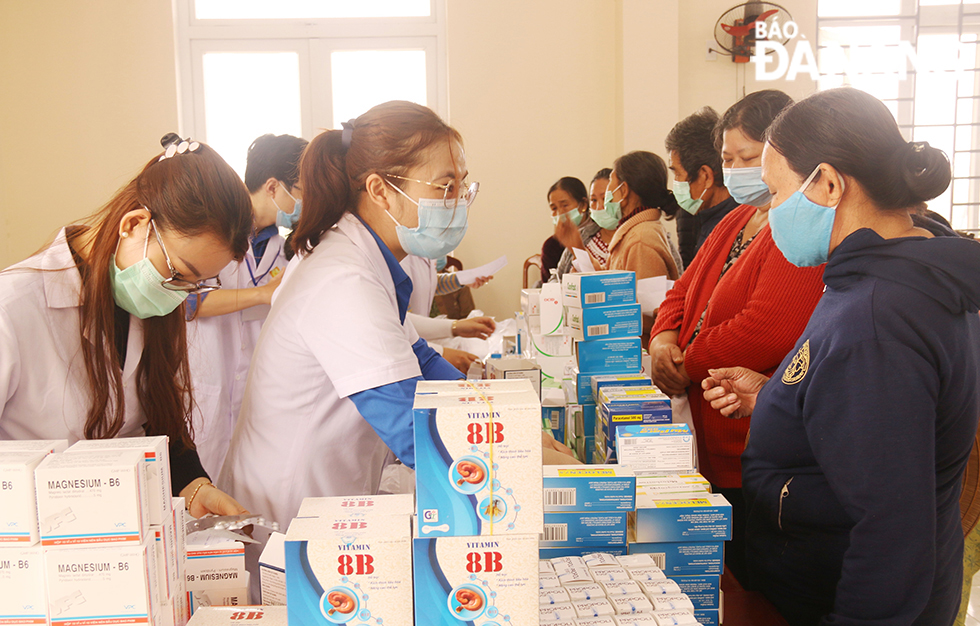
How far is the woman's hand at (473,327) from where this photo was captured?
302 cm

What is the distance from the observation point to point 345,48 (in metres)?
6.02

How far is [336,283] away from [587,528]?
2.20ft

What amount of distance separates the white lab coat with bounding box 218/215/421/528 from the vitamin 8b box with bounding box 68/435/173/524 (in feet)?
1.23

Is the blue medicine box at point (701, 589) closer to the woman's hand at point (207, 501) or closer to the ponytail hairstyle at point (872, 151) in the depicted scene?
the ponytail hairstyle at point (872, 151)

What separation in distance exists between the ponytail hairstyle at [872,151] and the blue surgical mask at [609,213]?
2.08 meters

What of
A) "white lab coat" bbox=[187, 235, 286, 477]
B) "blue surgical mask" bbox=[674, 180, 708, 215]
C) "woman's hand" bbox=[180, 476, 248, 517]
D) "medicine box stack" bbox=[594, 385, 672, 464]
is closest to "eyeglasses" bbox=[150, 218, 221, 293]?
"woman's hand" bbox=[180, 476, 248, 517]

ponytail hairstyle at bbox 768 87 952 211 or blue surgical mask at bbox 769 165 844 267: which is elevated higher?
ponytail hairstyle at bbox 768 87 952 211

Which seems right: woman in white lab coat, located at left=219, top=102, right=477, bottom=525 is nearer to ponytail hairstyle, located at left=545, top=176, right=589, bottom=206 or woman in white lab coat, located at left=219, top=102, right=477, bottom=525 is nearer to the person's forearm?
the person's forearm

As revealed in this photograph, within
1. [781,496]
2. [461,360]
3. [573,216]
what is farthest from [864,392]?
[573,216]

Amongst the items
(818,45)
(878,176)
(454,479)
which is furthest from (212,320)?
(818,45)

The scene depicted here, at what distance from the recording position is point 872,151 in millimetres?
1216

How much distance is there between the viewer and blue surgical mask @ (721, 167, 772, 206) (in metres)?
1.97

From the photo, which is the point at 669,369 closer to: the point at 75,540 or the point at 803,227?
the point at 803,227

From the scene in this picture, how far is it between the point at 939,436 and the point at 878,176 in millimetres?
482
